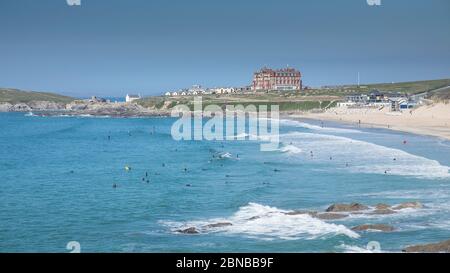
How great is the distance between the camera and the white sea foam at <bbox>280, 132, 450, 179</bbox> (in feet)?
113

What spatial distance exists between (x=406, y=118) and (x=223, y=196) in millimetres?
62300

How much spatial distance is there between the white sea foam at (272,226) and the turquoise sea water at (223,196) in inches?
1.7

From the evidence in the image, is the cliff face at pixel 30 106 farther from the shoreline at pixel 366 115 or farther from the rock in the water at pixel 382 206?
the rock in the water at pixel 382 206

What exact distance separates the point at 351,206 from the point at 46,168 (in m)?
28.2

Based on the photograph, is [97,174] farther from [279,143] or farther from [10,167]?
[279,143]

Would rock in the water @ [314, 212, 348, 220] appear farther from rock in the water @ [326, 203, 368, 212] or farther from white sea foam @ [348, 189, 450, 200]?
white sea foam @ [348, 189, 450, 200]

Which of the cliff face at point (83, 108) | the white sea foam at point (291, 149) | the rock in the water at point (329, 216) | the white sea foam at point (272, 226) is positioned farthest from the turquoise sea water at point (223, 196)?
the cliff face at point (83, 108)

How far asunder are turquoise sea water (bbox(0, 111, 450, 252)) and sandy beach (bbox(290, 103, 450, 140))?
14390mm

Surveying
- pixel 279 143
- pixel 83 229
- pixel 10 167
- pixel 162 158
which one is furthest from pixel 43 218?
pixel 279 143

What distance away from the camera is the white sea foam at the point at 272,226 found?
1930 cm

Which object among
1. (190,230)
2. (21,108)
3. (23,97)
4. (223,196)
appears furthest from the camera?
(23,97)

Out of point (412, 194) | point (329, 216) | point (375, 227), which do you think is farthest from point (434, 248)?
point (412, 194)

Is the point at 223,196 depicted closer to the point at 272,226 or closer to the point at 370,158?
→ the point at 272,226

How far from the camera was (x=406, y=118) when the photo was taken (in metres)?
84.9
